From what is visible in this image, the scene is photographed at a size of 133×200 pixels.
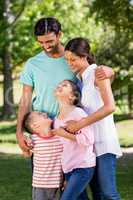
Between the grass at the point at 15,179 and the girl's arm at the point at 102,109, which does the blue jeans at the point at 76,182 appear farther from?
the grass at the point at 15,179

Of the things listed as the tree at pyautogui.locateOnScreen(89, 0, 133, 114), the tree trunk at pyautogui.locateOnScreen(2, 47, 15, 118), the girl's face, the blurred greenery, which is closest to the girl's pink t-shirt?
the girl's face

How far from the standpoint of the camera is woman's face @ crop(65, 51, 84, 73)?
5.19m

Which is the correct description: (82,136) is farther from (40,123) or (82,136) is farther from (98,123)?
(40,123)

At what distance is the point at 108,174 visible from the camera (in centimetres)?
517

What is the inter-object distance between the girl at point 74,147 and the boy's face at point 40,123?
84mm

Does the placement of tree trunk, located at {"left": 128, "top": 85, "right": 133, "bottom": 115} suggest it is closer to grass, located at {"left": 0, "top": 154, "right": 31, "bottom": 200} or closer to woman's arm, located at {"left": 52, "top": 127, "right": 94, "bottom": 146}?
grass, located at {"left": 0, "top": 154, "right": 31, "bottom": 200}

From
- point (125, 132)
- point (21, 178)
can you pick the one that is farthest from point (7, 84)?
point (21, 178)

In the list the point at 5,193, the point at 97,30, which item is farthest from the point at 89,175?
the point at 97,30

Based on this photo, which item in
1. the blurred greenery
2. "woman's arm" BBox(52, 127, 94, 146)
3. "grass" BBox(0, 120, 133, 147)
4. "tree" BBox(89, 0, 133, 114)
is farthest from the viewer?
the blurred greenery

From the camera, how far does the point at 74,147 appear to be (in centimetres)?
520

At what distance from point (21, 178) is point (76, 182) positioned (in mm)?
5460

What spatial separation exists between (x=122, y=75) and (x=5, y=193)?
1427 centimetres

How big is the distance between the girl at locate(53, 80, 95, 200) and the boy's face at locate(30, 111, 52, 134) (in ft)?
0.27

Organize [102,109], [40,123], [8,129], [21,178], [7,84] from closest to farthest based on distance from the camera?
[102,109], [40,123], [21,178], [8,129], [7,84]
